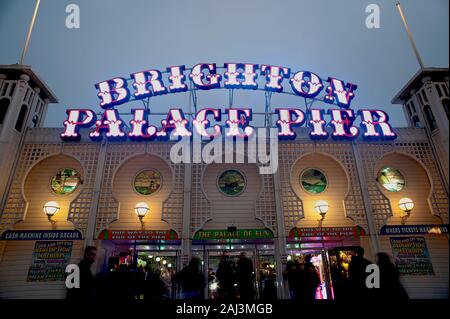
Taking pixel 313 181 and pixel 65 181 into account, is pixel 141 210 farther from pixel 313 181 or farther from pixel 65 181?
pixel 313 181

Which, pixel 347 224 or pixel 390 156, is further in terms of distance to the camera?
pixel 390 156

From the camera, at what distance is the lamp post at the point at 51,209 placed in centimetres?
1216

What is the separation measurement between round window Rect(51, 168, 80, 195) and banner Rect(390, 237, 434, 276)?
1641 centimetres

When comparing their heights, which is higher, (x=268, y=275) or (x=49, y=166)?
(x=49, y=166)

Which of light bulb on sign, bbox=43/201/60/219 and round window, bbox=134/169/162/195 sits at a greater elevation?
round window, bbox=134/169/162/195

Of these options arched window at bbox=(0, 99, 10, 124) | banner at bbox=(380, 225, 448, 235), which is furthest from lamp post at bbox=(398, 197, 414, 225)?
arched window at bbox=(0, 99, 10, 124)

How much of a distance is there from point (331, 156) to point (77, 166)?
13.6 metres

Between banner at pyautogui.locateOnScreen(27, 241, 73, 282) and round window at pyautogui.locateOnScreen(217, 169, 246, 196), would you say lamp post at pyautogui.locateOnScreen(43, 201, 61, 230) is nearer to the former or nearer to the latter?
banner at pyautogui.locateOnScreen(27, 241, 73, 282)

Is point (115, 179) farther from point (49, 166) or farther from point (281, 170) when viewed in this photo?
point (281, 170)

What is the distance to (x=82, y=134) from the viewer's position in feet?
46.3

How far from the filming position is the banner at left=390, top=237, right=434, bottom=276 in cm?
1268

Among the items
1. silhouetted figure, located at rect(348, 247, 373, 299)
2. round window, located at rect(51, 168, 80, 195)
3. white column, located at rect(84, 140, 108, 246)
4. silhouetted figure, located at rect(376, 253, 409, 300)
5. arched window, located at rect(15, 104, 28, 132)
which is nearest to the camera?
silhouetted figure, located at rect(376, 253, 409, 300)
